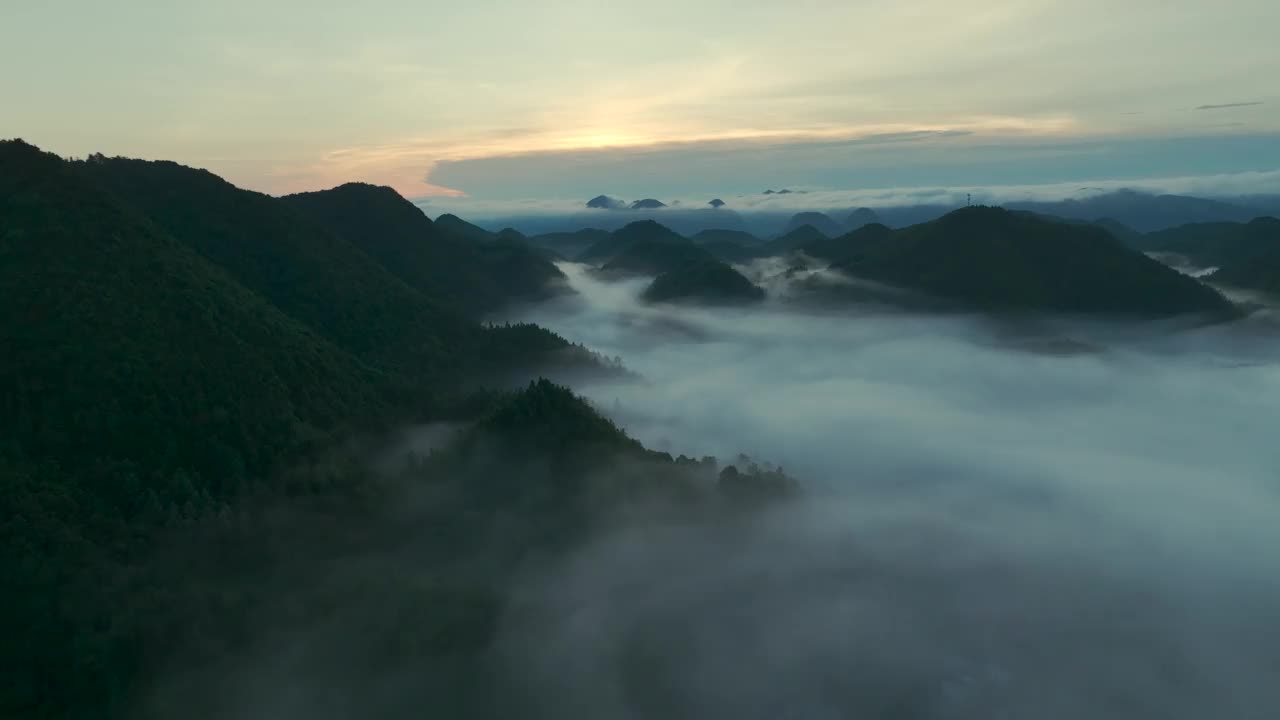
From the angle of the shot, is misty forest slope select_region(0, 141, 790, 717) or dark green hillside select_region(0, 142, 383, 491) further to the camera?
dark green hillside select_region(0, 142, 383, 491)

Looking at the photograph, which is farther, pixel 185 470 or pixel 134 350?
pixel 134 350

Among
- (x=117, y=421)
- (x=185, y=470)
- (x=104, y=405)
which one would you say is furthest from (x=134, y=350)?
(x=185, y=470)

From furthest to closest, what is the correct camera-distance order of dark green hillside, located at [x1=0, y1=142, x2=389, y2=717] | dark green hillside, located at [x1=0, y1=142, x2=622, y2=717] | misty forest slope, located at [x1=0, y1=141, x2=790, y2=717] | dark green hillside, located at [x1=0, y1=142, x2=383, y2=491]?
dark green hillside, located at [x1=0, y1=142, x2=383, y2=491] < misty forest slope, located at [x1=0, y1=141, x2=790, y2=717] < dark green hillside, located at [x1=0, y1=142, x2=622, y2=717] < dark green hillside, located at [x1=0, y1=142, x2=389, y2=717]

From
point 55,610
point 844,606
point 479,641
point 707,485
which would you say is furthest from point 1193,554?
point 55,610

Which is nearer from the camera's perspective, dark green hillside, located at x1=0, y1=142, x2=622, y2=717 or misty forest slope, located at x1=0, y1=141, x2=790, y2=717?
dark green hillside, located at x1=0, y1=142, x2=622, y2=717

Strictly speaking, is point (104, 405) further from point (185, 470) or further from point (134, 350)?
point (185, 470)

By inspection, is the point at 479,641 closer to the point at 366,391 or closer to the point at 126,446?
the point at 126,446

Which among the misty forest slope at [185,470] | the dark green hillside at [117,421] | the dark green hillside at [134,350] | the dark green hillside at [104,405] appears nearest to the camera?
the dark green hillside at [104,405]

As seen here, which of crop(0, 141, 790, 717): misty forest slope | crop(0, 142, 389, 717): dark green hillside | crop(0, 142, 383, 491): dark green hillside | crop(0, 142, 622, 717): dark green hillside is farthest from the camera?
crop(0, 142, 383, 491): dark green hillside
